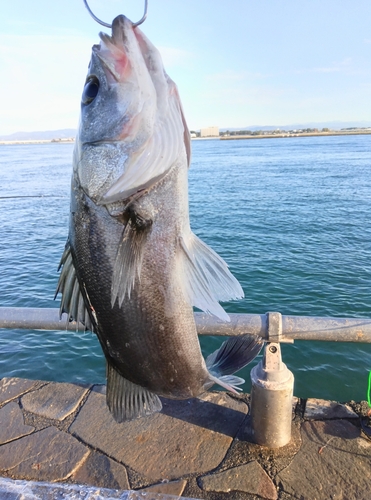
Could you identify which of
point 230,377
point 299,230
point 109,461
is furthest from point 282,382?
point 299,230

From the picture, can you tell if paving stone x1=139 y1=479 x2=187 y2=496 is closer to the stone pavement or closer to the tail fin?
the stone pavement

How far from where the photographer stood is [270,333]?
10.0 ft

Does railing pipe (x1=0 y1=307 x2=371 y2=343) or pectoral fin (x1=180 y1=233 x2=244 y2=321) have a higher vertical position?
pectoral fin (x1=180 y1=233 x2=244 y2=321)

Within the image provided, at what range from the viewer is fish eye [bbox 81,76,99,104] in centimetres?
175

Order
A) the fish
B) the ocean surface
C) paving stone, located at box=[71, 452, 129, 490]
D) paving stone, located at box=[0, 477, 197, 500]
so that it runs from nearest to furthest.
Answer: the fish < paving stone, located at box=[0, 477, 197, 500] < paving stone, located at box=[71, 452, 129, 490] < the ocean surface

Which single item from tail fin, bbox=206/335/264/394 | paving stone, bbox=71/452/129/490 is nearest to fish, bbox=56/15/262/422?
tail fin, bbox=206/335/264/394

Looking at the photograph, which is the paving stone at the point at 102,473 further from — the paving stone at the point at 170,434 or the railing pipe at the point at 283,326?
the railing pipe at the point at 283,326

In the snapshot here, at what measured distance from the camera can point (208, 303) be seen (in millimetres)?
1808

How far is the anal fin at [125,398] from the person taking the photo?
6.74ft

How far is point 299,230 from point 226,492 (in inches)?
593

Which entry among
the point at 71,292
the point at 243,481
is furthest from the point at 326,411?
the point at 71,292

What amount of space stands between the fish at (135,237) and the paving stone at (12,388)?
2.97m

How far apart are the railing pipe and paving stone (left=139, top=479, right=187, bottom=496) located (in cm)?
130

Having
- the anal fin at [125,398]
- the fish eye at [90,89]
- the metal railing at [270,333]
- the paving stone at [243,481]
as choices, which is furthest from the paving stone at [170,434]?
the fish eye at [90,89]
